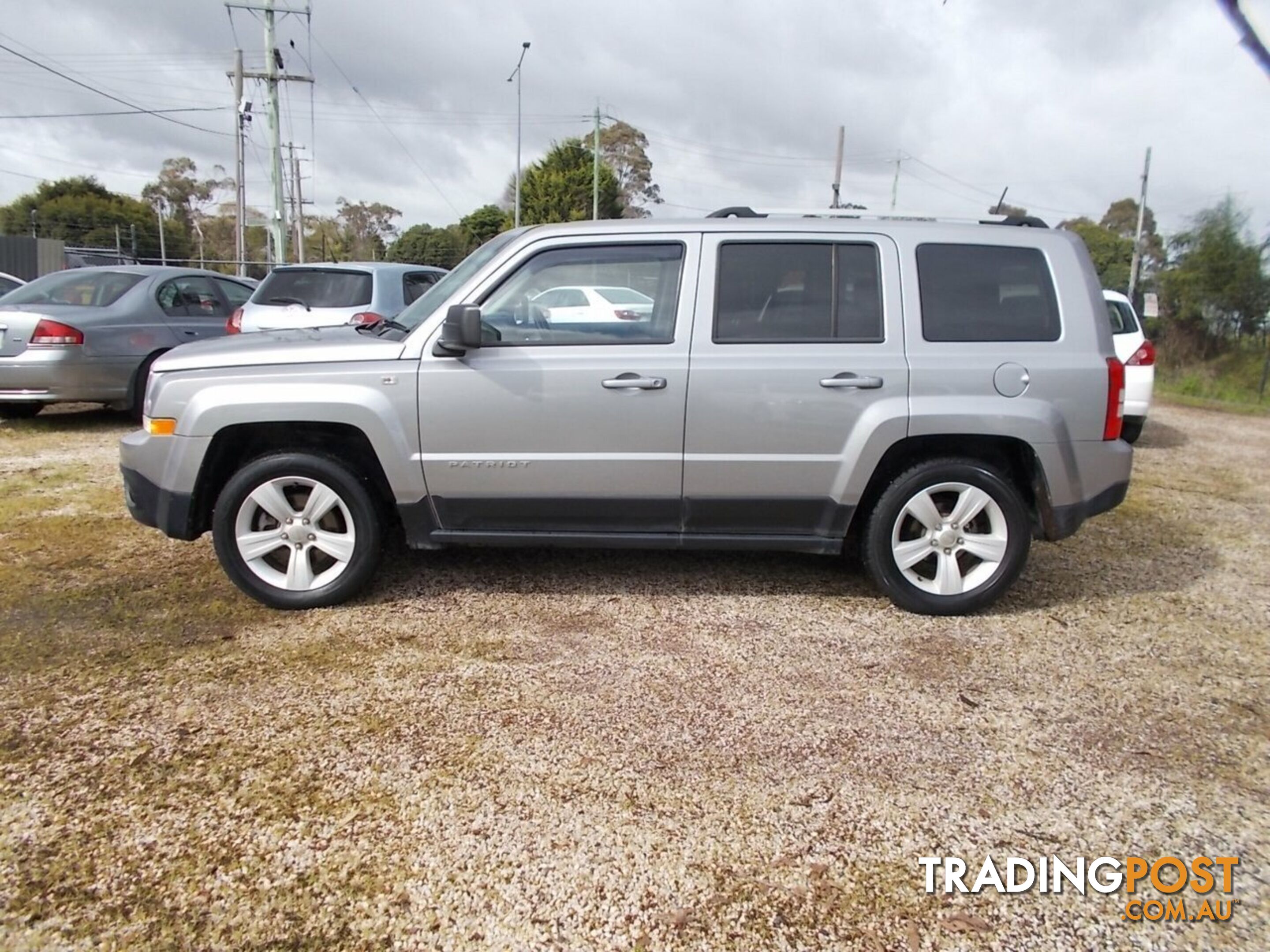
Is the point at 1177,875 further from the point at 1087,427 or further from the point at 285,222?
the point at 285,222

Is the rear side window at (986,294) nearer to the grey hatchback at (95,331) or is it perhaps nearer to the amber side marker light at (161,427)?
the amber side marker light at (161,427)

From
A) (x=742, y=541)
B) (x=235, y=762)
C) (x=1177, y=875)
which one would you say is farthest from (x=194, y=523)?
(x=1177, y=875)

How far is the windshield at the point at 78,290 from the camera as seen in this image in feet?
25.3

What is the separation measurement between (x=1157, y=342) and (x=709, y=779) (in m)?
21.9

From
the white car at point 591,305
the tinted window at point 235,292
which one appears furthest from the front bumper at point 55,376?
the white car at point 591,305

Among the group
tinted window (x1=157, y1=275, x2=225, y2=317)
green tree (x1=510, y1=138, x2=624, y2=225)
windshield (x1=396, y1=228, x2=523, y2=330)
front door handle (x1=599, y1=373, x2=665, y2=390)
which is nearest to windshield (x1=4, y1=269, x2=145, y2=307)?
tinted window (x1=157, y1=275, x2=225, y2=317)

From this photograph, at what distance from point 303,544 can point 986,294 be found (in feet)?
11.0

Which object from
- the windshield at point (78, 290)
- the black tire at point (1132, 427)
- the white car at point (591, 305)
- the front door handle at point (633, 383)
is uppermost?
the windshield at point (78, 290)

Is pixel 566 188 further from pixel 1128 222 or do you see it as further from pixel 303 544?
pixel 303 544

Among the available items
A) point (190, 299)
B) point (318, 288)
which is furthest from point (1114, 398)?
point (190, 299)

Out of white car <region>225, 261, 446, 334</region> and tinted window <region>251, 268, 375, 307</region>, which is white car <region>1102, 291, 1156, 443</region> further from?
tinted window <region>251, 268, 375, 307</region>

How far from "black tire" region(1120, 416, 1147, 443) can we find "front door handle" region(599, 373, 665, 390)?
254 inches

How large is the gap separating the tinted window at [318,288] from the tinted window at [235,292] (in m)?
1.35

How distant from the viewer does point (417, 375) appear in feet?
12.0
